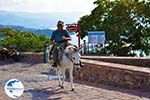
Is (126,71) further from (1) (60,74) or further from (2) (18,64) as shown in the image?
(2) (18,64)

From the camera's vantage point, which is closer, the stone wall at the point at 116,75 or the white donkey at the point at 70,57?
the stone wall at the point at 116,75

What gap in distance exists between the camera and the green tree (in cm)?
2670

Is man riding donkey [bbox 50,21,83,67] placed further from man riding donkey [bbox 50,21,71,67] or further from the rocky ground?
the rocky ground

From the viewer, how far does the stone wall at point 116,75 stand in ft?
39.0

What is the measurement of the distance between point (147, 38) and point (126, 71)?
1534 centimetres

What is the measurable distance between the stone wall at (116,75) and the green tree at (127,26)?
467 inches

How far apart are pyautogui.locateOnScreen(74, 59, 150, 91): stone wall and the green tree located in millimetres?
11855

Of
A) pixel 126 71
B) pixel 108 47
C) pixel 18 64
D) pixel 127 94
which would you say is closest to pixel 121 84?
pixel 126 71

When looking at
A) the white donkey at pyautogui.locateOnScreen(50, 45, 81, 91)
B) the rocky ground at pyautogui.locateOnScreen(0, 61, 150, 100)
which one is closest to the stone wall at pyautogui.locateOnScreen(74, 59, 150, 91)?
the rocky ground at pyautogui.locateOnScreen(0, 61, 150, 100)

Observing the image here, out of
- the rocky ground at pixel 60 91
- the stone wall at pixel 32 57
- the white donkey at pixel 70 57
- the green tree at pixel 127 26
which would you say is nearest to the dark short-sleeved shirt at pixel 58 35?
the white donkey at pixel 70 57

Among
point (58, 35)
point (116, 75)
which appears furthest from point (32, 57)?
point (116, 75)

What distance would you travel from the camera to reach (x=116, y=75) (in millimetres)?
12930

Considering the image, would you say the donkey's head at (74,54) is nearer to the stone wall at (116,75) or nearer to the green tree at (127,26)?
the stone wall at (116,75)

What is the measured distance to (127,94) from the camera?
11.4 metres
